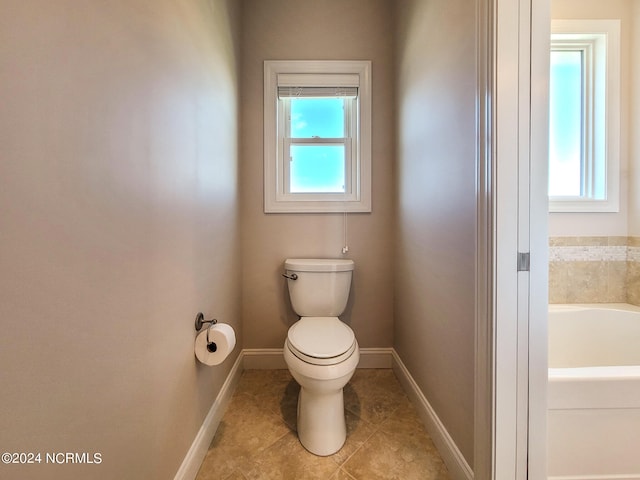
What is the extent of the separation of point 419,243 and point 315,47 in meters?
1.55

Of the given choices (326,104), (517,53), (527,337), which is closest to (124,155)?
(517,53)

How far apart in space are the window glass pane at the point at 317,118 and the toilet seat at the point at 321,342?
4.45ft

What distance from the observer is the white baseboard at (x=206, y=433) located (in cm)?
98

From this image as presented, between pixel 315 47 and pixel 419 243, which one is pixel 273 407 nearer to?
pixel 419 243

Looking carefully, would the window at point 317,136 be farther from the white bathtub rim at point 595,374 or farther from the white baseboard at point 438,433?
the white bathtub rim at point 595,374

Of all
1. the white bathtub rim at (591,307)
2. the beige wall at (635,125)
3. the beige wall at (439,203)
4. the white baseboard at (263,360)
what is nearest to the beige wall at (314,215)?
the white baseboard at (263,360)

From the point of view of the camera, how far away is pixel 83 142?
55 cm

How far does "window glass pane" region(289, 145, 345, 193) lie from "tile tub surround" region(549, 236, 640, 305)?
1.44 m

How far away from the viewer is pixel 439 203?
3.91 feet

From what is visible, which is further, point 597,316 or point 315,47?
point 315,47

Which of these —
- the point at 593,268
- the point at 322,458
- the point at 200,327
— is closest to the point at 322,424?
the point at 322,458

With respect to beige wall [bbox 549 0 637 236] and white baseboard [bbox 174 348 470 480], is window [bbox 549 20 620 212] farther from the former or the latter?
white baseboard [bbox 174 348 470 480]

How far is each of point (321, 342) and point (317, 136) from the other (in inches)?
57.2

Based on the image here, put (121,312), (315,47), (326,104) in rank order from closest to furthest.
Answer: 1. (121,312)
2. (315,47)
3. (326,104)
